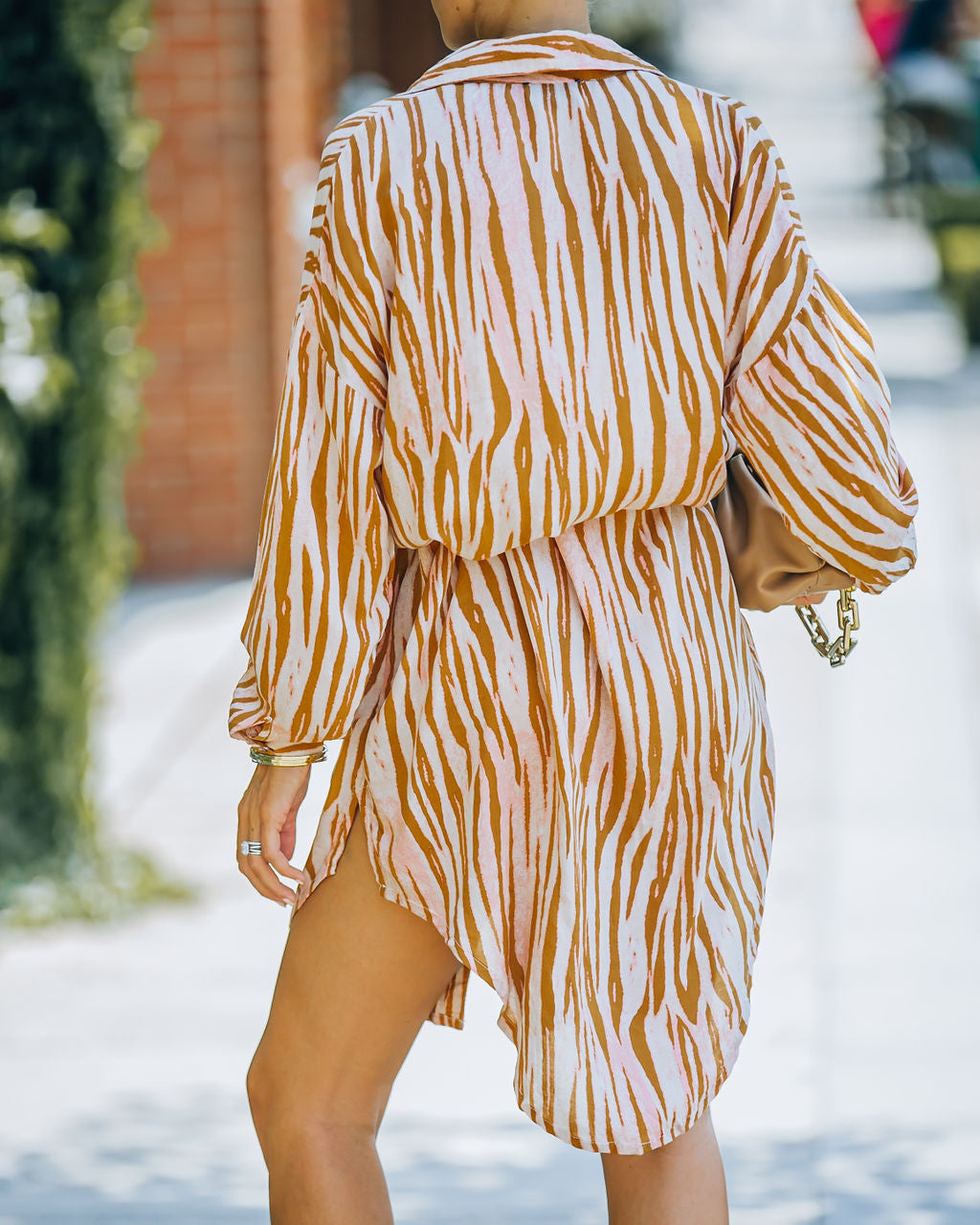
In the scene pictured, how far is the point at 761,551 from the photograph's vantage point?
7.57 feet

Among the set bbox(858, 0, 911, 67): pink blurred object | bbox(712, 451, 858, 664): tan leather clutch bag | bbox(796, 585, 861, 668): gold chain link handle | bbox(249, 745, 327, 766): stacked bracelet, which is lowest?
bbox(249, 745, 327, 766): stacked bracelet

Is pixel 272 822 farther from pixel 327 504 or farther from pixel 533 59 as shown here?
pixel 533 59

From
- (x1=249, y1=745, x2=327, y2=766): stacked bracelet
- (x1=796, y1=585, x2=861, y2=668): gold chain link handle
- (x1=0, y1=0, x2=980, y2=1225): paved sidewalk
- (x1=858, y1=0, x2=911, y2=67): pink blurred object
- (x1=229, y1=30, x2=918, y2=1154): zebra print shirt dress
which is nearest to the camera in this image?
(x1=229, y1=30, x2=918, y2=1154): zebra print shirt dress

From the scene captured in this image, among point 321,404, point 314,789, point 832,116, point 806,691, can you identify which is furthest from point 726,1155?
point 832,116

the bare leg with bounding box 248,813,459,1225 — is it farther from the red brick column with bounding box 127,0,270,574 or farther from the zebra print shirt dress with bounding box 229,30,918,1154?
the red brick column with bounding box 127,0,270,574

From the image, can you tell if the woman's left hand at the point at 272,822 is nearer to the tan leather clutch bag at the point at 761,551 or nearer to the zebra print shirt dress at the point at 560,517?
the zebra print shirt dress at the point at 560,517

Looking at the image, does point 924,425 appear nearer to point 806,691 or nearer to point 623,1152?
point 806,691

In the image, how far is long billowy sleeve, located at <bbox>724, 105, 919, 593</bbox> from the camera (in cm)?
212

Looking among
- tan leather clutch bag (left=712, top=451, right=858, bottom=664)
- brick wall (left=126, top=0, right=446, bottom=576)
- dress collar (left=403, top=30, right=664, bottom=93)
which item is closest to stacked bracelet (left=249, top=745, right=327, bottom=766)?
tan leather clutch bag (left=712, top=451, right=858, bottom=664)

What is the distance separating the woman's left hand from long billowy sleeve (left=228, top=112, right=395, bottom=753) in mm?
65

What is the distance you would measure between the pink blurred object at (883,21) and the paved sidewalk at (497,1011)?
21624 mm

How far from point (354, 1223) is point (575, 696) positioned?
2.09 feet

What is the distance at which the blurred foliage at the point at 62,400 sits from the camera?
184 inches

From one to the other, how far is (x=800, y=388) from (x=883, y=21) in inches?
1149
